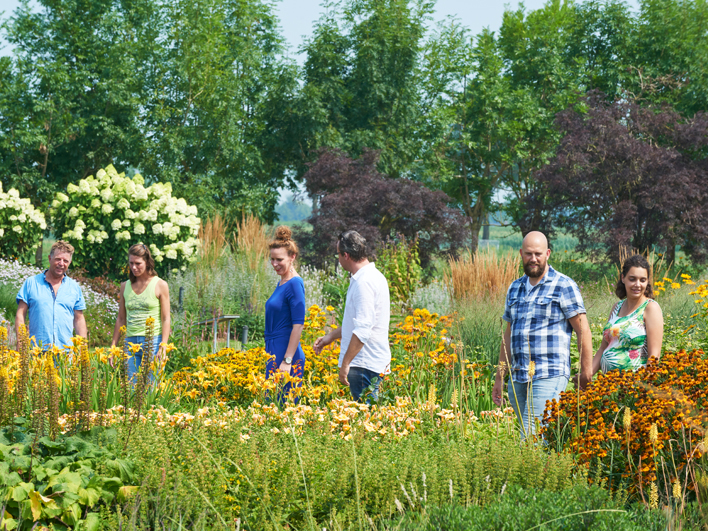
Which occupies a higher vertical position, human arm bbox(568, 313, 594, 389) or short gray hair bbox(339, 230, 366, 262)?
short gray hair bbox(339, 230, 366, 262)

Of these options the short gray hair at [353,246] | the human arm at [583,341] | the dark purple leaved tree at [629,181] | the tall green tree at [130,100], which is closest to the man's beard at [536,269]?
the human arm at [583,341]

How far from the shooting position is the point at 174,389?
15.6 feet

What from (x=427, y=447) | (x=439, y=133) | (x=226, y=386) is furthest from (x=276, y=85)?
(x=427, y=447)

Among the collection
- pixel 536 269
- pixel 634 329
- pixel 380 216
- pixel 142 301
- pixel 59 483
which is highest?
pixel 380 216

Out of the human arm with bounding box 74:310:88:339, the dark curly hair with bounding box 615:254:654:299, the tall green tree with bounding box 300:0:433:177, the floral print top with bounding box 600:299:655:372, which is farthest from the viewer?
the tall green tree with bounding box 300:0:433:177

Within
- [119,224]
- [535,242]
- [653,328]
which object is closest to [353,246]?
[535,242]

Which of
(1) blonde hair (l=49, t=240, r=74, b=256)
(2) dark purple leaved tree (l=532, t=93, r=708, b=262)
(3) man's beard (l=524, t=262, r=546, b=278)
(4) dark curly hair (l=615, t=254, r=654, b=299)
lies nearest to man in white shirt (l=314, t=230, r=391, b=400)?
(3) man's beard (l=524, t=262, r=546, b=278)

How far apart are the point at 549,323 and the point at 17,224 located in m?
A: 12.7

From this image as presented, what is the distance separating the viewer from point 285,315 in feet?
15.4

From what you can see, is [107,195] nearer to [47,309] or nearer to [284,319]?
[47,309]

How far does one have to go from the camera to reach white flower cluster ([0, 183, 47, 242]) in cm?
1327

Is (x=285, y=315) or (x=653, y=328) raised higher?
(x=285, y=315)

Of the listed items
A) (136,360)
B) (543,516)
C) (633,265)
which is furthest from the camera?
(136,360)

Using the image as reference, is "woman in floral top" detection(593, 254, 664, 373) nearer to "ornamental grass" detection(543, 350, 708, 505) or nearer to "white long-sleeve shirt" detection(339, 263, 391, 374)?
"ornamental grass" detection(543, 350, 708, 505)
